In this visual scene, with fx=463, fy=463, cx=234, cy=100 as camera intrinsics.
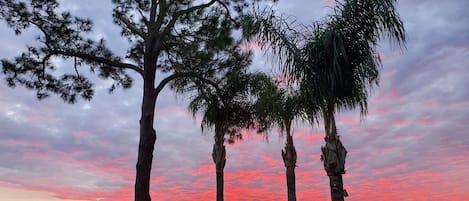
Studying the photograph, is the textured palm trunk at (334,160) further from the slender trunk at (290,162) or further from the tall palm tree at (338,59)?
the slender trunk at (290,162)

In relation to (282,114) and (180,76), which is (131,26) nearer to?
(180,76)

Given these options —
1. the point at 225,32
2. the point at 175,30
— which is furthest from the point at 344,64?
the point at 175,30

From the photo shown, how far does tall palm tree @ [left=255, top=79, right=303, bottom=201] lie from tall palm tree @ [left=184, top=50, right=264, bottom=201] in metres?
0.66

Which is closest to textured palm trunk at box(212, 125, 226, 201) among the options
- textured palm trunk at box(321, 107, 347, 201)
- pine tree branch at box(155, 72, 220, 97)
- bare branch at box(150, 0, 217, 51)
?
pine tree branch at box(155, 72, 220, 97)

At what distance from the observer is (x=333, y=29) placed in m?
14.2

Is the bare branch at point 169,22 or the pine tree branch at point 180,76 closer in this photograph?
the pine tree branch at point 180,76

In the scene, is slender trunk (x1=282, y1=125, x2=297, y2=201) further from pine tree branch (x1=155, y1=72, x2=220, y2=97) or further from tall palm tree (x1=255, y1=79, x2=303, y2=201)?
pine tree branch (x1=155, y1=72, x2=220, y2=97)

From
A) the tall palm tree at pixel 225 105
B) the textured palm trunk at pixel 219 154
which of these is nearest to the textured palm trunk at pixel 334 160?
the tall palm tree at pixel 225 105

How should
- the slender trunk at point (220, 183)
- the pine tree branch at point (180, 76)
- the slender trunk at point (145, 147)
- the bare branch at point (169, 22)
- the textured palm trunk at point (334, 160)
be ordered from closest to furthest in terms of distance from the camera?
the slender trunk at point (145, 147) → the textured palm trunk at point (334, 160) → the pine tree branch at point (180, 76) → the bare branch at point (169, 22) → the slender trunk at point (220, 183)

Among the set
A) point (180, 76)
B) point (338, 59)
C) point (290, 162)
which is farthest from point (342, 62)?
point (290, 162)

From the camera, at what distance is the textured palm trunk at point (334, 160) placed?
553 inches

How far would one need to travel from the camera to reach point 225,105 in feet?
62.6

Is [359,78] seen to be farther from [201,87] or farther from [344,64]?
[201,87]

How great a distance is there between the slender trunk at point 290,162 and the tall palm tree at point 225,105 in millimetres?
2081
